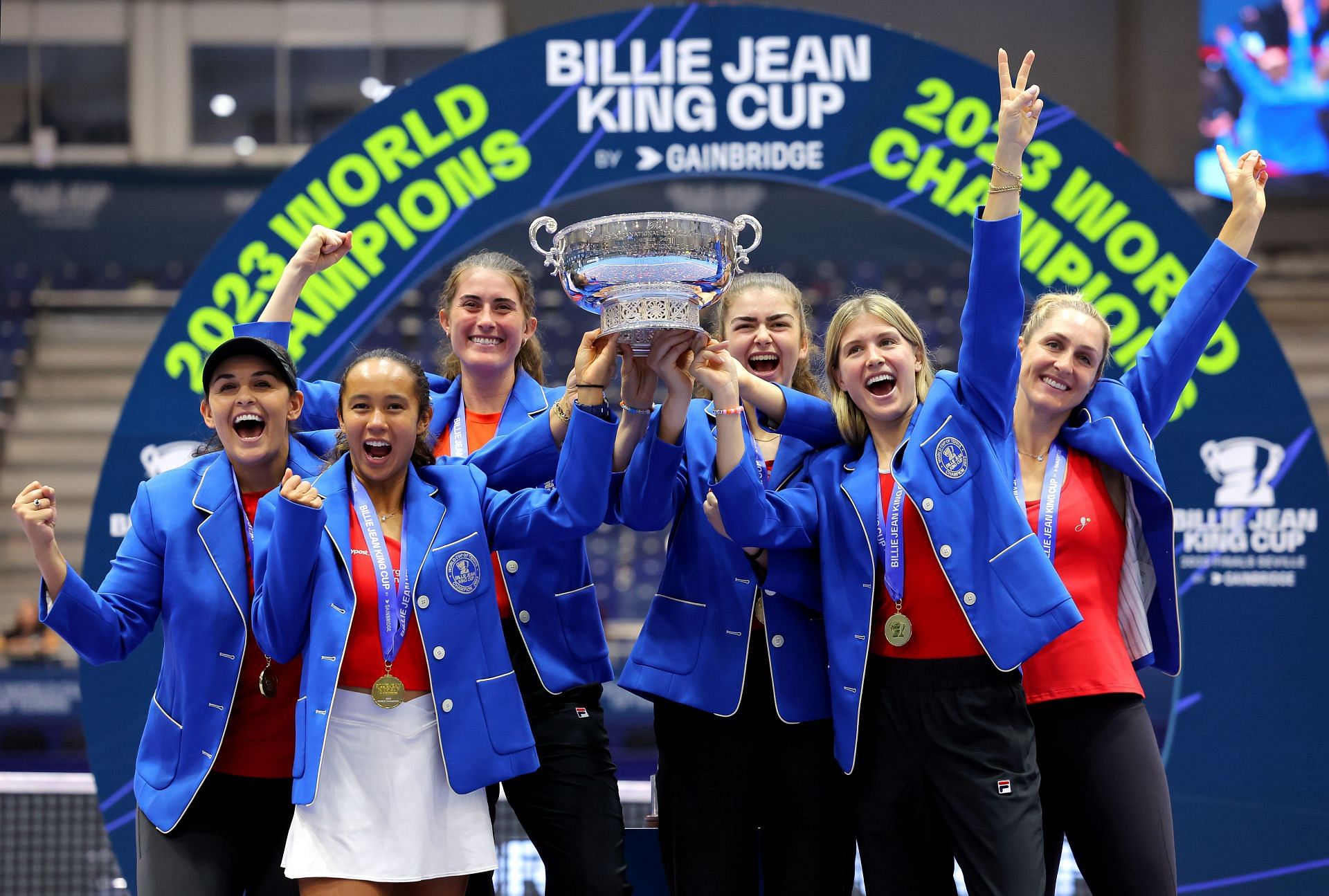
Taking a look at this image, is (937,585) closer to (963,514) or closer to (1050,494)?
(963,514)

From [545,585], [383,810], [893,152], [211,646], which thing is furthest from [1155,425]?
[211,646]

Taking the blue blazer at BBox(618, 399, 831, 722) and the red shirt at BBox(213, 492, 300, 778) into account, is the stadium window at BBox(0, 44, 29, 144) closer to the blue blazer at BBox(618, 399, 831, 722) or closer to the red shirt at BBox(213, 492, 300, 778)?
the red shirt at BBox(213, 492, 300, 778)

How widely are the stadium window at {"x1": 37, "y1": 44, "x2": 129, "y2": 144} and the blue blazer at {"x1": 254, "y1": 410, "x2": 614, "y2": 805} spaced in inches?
471

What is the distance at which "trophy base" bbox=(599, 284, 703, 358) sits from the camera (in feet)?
8.76

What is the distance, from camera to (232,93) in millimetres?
13430

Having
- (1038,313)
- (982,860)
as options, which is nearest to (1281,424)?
(1038,313)

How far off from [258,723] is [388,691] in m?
0.41

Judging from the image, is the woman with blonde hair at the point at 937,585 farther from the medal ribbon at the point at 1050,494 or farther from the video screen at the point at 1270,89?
the video screen at the point at 1270,89

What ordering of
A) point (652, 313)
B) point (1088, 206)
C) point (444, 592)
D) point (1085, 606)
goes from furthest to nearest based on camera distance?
point (1088, 206) < point (1085, 606) < point (444, 592) < point (652, 313)

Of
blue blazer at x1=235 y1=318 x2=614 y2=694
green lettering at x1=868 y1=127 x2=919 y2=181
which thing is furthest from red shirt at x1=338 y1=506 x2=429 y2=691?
green lettering at x1=868 y1=127 x2=919 y2=181

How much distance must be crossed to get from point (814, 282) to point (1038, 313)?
33.4ft

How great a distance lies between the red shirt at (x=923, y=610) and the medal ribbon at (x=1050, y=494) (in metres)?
0.29

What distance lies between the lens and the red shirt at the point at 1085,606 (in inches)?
118

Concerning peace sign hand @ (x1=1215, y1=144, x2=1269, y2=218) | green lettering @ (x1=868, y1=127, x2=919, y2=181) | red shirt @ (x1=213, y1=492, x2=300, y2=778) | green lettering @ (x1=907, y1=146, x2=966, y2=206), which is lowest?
red shirt @ (x1=213, y1=492, x2=300, y2=778)
